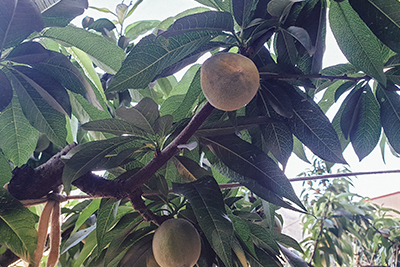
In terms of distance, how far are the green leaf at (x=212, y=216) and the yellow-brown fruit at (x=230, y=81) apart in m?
0.12

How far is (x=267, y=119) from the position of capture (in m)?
0.46

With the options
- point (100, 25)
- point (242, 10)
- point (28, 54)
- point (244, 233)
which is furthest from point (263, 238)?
point (100, 25)

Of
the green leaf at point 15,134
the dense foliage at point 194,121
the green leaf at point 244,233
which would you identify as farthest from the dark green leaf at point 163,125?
the green leaf at point 15,134

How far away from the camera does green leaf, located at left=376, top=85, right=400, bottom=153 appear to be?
1.79ft

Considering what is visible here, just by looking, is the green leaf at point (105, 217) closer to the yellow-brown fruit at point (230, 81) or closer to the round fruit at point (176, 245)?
the round fruit at point (176, 245)

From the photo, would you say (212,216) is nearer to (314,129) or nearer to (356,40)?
(314,129)

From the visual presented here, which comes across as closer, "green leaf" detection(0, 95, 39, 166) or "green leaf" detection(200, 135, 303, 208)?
"green leaf" detection(200, 135, 303, 208)

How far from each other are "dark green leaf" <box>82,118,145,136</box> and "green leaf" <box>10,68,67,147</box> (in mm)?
146

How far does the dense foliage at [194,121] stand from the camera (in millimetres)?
443

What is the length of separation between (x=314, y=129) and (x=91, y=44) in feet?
1.52

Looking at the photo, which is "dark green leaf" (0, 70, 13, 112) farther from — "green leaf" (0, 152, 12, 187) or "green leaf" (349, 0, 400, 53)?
"green leaf" (349, 0, 400, 53)

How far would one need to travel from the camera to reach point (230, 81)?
41cm

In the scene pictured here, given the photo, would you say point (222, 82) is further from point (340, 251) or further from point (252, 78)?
point (340, 251)

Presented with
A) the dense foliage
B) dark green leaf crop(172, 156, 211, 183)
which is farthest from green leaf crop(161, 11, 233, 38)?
dark green leaf crop(172, 156, 211, 183)
